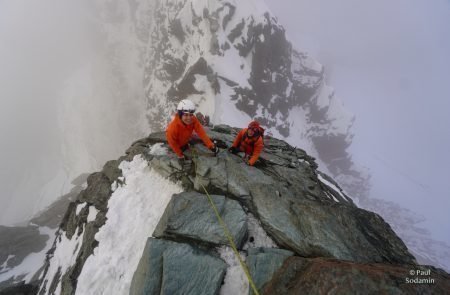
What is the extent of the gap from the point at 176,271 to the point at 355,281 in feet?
11.1

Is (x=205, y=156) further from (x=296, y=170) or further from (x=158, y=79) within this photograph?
(x=158, y=79)

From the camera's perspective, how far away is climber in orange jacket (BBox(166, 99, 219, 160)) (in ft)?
25.0

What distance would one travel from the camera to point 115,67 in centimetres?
6009

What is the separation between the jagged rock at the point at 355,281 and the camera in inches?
144

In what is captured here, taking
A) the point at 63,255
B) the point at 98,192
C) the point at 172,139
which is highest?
the point at 172,139

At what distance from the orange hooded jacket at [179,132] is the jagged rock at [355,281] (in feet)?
17.0

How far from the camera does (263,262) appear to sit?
5.12 metres

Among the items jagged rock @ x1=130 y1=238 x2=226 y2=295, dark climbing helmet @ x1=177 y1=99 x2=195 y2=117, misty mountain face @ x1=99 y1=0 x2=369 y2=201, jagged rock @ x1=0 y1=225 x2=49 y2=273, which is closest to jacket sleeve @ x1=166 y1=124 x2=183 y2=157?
dark climbing helmet @ x1=177 y1=99 x2=195 y2=117

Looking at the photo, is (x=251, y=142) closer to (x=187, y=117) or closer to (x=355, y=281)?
(x=187, y=117)

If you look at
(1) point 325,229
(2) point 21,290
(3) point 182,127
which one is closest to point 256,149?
(3) point 182,127

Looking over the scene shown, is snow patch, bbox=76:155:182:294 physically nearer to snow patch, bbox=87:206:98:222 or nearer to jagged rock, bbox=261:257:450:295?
snow patch, bbox=87:206:98:222

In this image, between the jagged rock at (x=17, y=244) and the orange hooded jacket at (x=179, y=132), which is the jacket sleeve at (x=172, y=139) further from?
the jagged rock at (x=17, y=244)

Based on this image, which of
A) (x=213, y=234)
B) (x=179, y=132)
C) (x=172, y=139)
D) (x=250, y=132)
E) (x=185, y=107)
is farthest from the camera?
(x=250, y=132)

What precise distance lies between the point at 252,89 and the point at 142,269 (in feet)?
102
